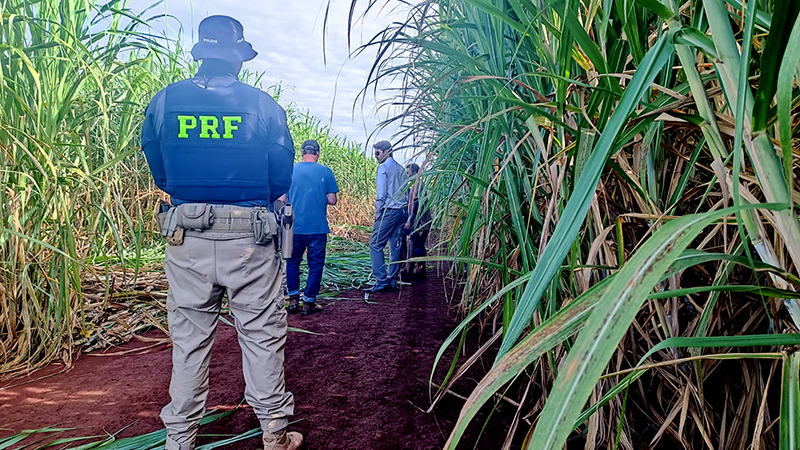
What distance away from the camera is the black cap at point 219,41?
1.97 metres

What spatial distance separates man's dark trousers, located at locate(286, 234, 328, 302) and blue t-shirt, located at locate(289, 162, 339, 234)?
3.8 inches

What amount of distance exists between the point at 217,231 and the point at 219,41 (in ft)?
2.99

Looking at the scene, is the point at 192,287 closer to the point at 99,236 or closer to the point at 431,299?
the point at 99,236

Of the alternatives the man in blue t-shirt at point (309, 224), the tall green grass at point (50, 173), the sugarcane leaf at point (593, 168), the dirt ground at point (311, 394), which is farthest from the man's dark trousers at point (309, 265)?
the sugarcane leaf at point (593, 168)

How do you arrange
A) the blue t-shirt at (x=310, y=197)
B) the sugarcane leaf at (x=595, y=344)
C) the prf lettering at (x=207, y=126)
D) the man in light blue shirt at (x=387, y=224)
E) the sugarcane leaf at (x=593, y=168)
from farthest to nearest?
the man in light blue shirt at (x=387, y=224), the blue t-shirt at (x=310, y=197), the prf lettering at (x=207, y=126), the sugarcane leaf at (x=593, y=168), the sugarcane leaf at (x=595, y=344)

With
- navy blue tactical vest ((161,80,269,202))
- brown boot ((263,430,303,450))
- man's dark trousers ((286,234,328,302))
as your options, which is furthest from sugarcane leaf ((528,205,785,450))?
man's dark trousers ((286,234,328,302))

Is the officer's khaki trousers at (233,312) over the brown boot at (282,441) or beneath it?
over

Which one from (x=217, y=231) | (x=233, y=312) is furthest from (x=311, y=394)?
(x=217, y=231)

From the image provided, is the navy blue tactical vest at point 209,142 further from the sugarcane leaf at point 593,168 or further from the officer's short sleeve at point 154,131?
the sugarcane leaf at point 593,168

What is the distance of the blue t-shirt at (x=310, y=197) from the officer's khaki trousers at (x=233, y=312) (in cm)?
232

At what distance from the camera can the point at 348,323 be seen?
146 inches

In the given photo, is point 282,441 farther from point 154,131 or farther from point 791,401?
point 791,401

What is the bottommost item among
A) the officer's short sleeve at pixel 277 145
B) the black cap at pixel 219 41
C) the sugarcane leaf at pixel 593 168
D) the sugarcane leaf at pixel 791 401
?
the sugarcane leaf at pixel 791 401

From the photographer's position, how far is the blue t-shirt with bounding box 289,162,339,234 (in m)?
4.24
